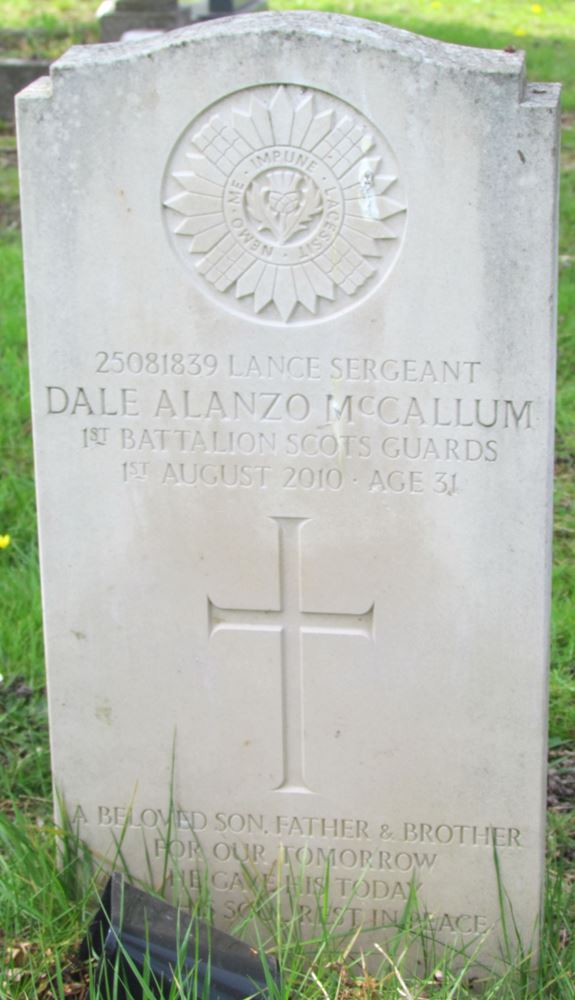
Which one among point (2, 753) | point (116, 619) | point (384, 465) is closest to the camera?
point (384, 465)

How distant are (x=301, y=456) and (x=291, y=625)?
348mm

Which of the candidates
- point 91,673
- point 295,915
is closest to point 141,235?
point 91,673

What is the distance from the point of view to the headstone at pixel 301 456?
7.76ft

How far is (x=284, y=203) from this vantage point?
95.4 inches

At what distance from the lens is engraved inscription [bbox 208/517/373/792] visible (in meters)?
2.63

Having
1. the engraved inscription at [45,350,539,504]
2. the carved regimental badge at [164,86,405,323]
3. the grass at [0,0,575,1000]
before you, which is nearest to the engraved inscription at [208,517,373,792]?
the engraved inscription at [45,350,539,504]

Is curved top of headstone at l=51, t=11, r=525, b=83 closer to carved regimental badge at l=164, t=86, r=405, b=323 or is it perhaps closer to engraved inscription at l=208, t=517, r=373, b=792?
carved regimental badge at l=164, t=86, r=405, b=323

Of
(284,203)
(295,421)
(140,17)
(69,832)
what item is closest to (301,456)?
(295,421)

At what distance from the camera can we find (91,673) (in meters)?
2.74

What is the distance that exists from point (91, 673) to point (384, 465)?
0.72 meters

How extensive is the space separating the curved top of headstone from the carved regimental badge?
0.32 ft

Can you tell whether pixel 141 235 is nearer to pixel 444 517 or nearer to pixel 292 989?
pixel 444 517

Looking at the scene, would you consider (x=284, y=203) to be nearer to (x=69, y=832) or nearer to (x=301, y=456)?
(x=301, y=456)

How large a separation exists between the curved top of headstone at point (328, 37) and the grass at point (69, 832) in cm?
147
